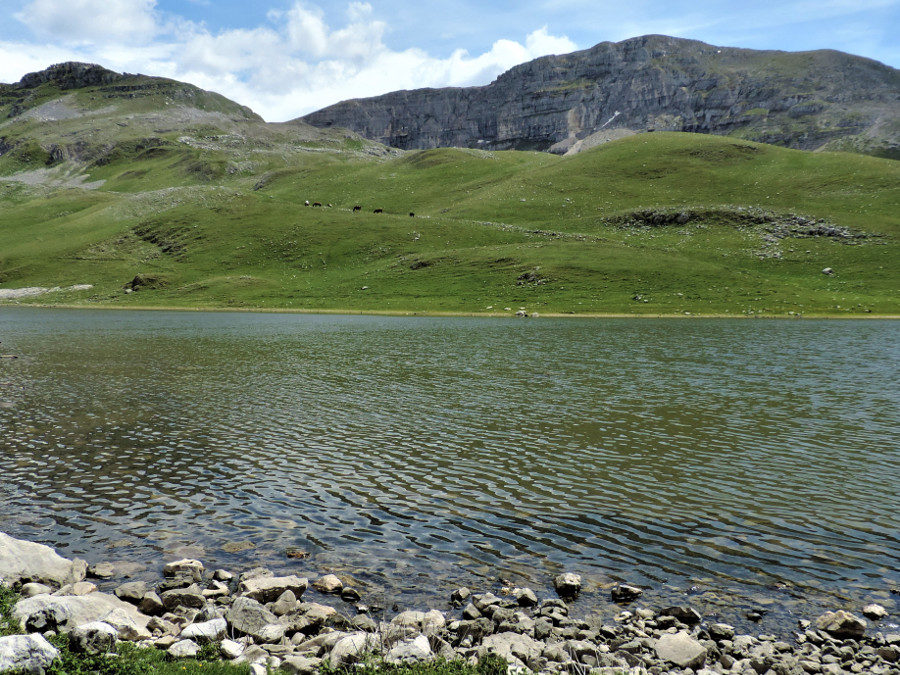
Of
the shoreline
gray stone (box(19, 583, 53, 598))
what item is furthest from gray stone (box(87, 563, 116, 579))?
the shoreline

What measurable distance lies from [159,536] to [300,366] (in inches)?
1425

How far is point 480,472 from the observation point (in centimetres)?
2400

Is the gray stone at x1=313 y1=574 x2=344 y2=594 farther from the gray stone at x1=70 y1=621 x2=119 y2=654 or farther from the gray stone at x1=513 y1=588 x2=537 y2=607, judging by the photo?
the gray stone at x1=70 y1=621 x2=119 y2=654

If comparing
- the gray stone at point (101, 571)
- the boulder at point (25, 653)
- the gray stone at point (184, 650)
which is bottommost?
the gray stone at point (101, 571)

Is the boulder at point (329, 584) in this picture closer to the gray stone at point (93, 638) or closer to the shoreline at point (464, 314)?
the gray stone at point (93, 638)

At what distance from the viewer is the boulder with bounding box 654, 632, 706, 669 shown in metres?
11.5

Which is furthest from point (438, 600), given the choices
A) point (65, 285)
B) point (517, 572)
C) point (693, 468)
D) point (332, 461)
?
point (65, 285)

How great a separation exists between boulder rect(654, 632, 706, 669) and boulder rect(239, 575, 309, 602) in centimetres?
799

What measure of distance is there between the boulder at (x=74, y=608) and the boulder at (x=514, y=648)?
700cm

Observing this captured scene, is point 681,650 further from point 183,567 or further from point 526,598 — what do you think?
point 183,567

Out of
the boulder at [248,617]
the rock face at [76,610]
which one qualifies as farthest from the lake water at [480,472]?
the rock face at [76,610]

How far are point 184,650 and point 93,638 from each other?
64.7 inches

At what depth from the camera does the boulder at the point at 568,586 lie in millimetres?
14406

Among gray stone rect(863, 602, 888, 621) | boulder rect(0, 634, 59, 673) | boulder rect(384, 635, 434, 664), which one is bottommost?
gray stone rect(863, 602, 888, 621)
